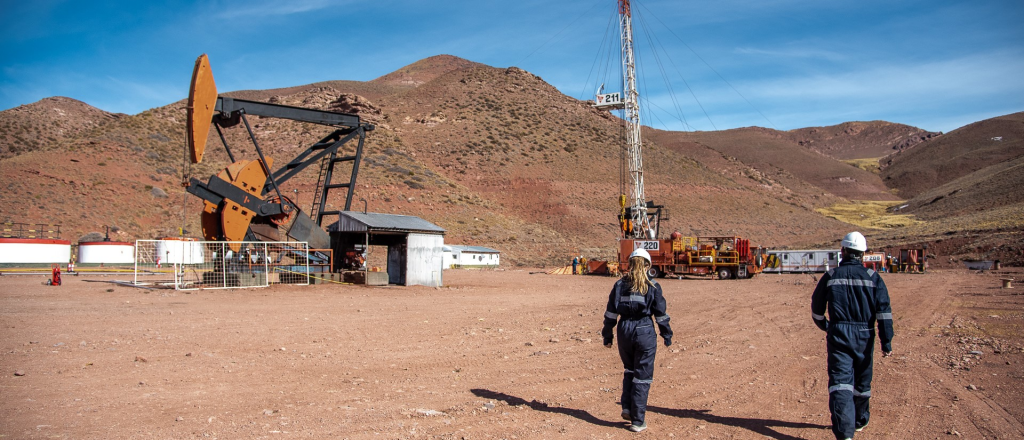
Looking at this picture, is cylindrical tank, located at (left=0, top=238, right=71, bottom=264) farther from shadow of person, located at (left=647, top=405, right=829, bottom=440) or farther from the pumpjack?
shadow of person, located at (left=647, top=405, right=829, bottom=440)

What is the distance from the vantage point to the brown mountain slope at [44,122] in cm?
6906

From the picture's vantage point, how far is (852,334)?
17.0 feet

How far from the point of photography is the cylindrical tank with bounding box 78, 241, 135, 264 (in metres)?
36.0

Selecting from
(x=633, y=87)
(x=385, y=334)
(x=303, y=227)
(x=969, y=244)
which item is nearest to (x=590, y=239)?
(x=633, y=87)

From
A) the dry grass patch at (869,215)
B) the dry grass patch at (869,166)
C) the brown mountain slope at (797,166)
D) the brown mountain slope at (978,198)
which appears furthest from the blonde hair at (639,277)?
the dry grass patch at (869,166)

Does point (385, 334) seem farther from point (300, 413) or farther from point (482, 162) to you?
point (482, 162)

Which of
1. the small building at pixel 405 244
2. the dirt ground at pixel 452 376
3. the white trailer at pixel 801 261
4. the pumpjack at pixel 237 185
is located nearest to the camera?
the dirt ground at pixel 452 376

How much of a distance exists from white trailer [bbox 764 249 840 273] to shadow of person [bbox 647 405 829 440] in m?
35.5

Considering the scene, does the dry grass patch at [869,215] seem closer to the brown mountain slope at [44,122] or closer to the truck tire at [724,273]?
the truck tire at [724,273]

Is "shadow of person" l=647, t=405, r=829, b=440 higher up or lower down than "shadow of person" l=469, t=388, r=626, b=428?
lower down

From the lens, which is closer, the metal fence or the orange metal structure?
the metal fence

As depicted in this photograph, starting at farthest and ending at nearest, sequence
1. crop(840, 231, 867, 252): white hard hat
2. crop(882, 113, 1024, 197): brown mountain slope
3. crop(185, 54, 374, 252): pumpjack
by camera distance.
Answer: crop(882, 113, 1024, 197): brown mountain slope < crop(185, 54, 374, 252): pumpjack < crop(840, 231, 867, 252): white hard hat

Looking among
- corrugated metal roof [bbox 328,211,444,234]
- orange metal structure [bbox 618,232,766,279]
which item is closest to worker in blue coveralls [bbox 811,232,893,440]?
corrugated metal roof [bbox 328,211,444,234]

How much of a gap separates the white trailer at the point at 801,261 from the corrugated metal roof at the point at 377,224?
25762 mm
